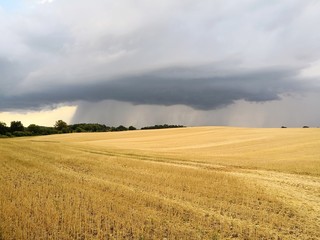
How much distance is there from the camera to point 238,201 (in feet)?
50.5

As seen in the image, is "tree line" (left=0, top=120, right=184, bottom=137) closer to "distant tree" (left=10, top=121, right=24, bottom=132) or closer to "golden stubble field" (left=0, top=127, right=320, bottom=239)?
"distant tree" (left=10, top=121, right=24, bottom=132)

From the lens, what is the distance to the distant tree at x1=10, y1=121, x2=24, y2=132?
12888cm

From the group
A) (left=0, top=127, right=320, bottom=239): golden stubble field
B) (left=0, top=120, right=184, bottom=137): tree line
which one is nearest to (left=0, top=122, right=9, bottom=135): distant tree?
(left=0, top=120, right=184, bottom=137): tree line

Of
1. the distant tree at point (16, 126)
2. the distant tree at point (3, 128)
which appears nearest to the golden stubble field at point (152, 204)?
the distant tree at point (3, 128)

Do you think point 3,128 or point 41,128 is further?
point 41,128

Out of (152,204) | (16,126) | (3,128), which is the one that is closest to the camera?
(152,204)

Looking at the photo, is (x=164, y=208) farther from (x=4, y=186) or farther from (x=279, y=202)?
(x=4, y=186)

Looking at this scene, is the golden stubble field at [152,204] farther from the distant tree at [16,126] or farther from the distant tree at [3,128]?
the distant tree at [16,126]

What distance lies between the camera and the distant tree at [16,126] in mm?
128875

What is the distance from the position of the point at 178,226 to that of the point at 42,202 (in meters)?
5.25

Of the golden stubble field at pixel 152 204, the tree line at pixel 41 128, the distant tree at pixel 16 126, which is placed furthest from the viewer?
the distant tree at pixel 16 126

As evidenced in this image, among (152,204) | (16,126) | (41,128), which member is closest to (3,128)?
(16,126)

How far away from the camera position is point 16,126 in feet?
429

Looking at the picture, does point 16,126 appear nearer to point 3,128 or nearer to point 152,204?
point 3,128
